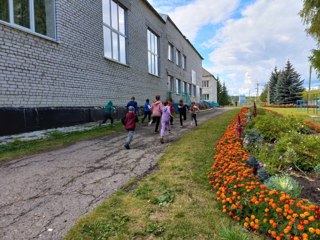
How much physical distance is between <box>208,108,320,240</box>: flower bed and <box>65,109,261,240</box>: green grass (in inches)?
6.1

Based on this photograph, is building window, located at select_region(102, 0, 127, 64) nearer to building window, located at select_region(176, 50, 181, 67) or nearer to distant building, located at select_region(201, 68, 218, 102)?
building window, located at select_region(176, 50, 181, 67)

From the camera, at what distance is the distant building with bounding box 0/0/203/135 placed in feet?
27.2

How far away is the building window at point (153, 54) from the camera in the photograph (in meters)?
22.2

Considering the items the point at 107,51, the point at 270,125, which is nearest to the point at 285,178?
the point at 270,125

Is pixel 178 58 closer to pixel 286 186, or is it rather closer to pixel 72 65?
pixel 72 65

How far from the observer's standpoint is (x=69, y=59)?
36.1ft

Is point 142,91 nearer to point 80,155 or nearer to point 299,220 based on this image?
point 80,155

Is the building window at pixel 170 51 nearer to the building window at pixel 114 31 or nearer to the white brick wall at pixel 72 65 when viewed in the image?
the white brick wall at pixel 72 65

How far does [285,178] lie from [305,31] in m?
14.1

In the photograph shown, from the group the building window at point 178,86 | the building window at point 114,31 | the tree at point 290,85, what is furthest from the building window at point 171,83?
the tree at point 290,85

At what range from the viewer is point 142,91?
785 inches

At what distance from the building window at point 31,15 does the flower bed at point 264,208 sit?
28.4 feet

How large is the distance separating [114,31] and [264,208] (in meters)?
15.0

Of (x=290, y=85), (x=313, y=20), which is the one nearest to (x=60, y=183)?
(x=313, y=20)
